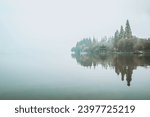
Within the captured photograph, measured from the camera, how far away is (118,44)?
1827 centimetres

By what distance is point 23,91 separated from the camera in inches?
198

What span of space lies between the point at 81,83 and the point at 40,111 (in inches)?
113

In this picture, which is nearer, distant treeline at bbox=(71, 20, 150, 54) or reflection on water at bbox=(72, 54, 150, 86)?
reflection on water at bbox=(72, 54, 150, 86)

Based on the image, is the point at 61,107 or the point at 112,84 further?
the point at 112,84

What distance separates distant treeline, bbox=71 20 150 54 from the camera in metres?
16.3

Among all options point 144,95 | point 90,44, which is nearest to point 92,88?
point 144,95

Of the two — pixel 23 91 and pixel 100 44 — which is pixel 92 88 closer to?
pixel 23 91

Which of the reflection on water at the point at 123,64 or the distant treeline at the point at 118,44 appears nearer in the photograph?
the reflection on water at the point at 123,64

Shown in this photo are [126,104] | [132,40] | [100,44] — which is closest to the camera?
[126,104]

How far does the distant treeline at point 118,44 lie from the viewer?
16.3m

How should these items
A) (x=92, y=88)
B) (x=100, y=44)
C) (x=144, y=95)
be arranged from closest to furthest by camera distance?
(x=144, y=95) < (x=92, y=88) < (x=100, y=44)

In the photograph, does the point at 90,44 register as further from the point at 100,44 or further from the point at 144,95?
the point at 144,95

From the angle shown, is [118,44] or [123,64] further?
[118,44]

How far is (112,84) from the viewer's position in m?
5.78
